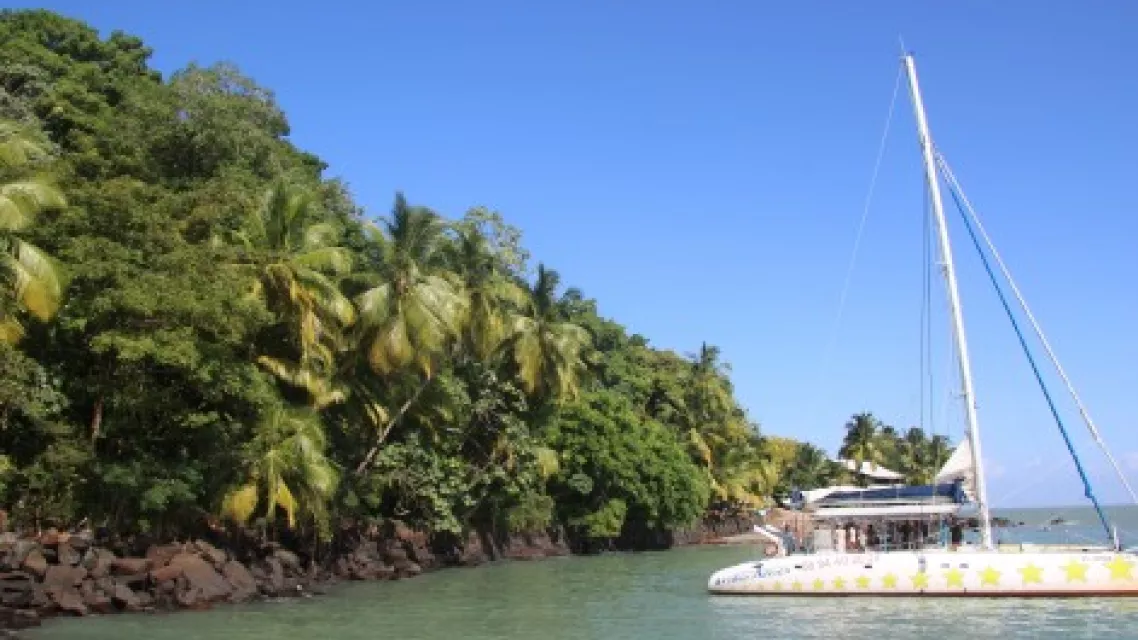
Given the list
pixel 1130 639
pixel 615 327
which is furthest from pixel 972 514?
pixel 615 327

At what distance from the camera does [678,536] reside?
6775 cm

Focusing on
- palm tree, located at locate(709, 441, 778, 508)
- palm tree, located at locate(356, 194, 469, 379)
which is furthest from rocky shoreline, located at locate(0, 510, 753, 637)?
palm tree, located at locate(709, 441, 778, 508)

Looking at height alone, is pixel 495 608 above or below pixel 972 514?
below

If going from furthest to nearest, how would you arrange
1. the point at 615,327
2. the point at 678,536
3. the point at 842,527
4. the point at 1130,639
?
the point at 615,327, the point at 678,536, the point at 842,527, the point at 1130,639

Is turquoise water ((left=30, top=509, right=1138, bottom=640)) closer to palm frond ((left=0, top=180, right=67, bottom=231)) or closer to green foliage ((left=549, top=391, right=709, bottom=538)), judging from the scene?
palm frond ((left=0, top=180, right=67, bottom=231))

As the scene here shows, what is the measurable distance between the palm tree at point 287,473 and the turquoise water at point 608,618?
2.76 metres

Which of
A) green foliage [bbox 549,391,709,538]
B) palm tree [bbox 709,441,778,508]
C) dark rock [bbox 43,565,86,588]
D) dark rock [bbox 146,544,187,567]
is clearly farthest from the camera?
palm tree [bbox 709,441,778,508]

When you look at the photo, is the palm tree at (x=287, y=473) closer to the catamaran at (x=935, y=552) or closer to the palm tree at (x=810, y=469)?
the catamaran at (x=935, y=552)

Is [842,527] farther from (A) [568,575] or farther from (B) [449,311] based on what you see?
(B) [449,311]

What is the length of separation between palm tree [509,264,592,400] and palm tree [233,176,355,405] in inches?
582

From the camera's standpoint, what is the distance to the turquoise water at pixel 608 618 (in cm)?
2189

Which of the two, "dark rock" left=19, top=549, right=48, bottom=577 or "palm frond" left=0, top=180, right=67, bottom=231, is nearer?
"palm frond" left=0, top=180, right=67, bottom=231

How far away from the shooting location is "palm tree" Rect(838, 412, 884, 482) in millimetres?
91438

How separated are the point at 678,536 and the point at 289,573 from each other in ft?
129
